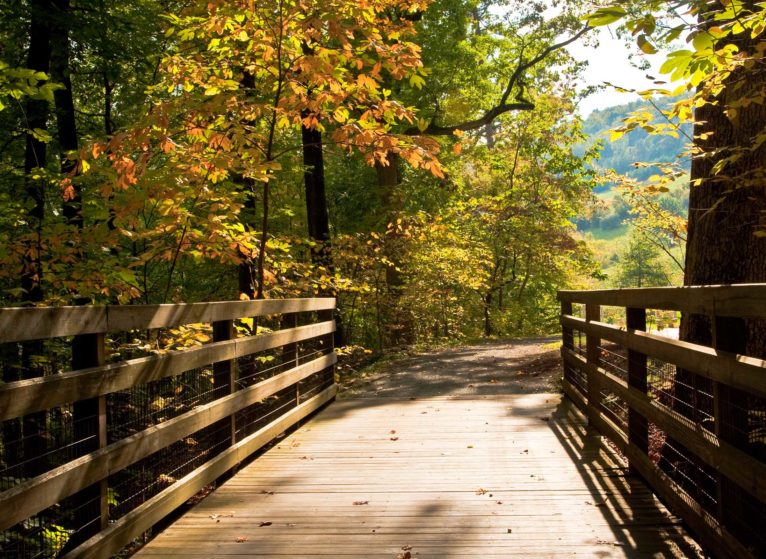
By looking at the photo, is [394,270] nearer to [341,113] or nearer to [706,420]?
[341,113]

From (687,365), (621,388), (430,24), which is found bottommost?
(621,388)

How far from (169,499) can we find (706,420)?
307 cm

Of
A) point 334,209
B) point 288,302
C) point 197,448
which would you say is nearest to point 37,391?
point 197,448

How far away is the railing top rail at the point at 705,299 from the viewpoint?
9.04ft

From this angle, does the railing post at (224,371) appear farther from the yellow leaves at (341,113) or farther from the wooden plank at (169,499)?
the yellow leaves at (341,113)

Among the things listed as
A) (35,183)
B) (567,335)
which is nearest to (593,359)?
(567,335)

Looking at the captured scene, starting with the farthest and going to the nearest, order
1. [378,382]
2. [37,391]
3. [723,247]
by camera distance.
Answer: [378,382] → [723,247] → [37,391]

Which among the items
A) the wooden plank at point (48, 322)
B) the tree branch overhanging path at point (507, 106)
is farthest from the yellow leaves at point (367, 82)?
the tree branch overhanging path at point (507, 106)

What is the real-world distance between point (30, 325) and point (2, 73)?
10.5ft

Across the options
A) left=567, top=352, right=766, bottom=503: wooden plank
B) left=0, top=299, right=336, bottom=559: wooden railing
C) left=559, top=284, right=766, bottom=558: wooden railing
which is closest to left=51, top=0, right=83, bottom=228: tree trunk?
left=0, top=299, right=336, bottom=559: wooden railing

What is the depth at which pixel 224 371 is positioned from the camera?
5.04 m

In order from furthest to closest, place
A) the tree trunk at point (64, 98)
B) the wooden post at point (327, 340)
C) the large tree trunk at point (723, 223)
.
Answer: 1. the wooden post at point (327, 340)
2. the tree trunk at point (64, 98)
3. the large tree trunk at point (723, 223)

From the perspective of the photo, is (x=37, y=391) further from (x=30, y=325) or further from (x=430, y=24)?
(x=430, y=24)

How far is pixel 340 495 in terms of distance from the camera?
4.65 metres
